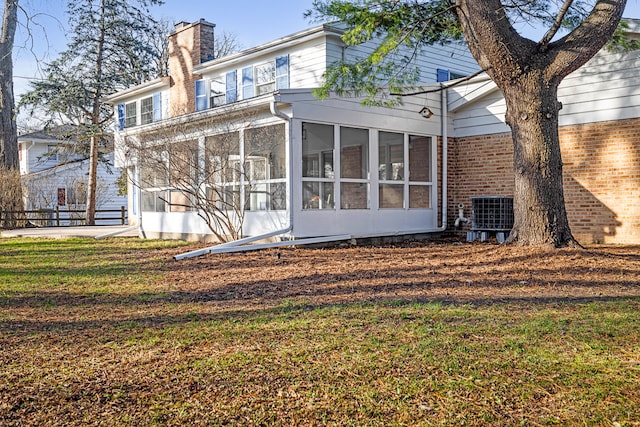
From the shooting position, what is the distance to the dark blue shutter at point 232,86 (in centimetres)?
1577

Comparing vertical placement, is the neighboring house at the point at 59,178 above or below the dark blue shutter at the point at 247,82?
below

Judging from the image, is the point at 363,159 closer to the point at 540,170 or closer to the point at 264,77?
the point at 540,170

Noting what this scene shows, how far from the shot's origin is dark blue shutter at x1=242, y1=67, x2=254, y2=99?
15.3 m

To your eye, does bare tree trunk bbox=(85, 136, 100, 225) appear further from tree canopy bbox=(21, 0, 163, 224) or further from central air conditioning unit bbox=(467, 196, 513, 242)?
central air conditioning unit bbox=(467, 196, 513, 242)

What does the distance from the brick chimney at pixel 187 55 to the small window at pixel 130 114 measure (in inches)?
125

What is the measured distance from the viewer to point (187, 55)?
17.4 meters

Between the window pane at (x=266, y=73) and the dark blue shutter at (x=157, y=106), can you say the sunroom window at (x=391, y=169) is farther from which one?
the dark blue shutter at (x=157, y=106)

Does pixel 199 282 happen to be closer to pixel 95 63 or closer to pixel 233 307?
pixel 233 307

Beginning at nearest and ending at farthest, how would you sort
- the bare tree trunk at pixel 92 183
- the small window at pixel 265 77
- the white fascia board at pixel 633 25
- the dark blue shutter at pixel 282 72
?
the white fascia board at pixel 633 25 < the dark blue shutter at pixel 282 72 < the small window at pixel 265 77 < the bare tree trunk at pixel 92 183

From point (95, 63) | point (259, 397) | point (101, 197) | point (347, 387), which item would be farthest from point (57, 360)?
point (101, 197)

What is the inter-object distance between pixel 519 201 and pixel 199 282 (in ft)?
15.2

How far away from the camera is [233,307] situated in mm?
5395

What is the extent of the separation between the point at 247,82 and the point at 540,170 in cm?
946

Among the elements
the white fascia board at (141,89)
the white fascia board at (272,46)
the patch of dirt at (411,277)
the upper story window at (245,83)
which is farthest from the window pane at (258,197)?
the white fascia board at (141,89)
